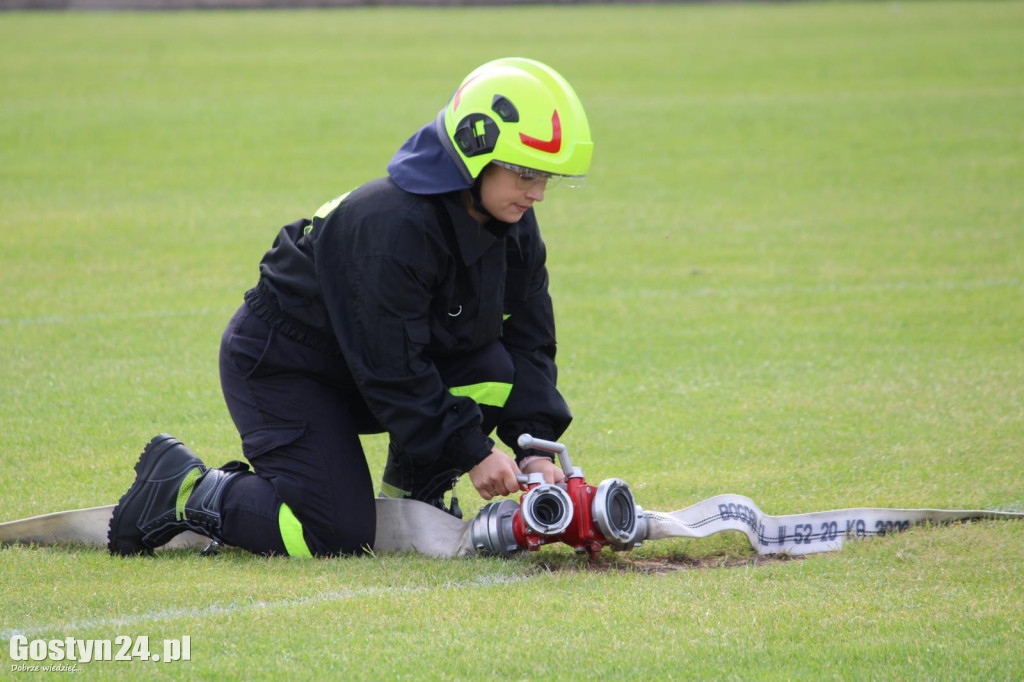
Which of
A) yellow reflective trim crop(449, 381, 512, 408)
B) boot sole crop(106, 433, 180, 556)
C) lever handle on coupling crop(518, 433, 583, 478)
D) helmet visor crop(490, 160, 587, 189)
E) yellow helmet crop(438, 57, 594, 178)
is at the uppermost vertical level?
yellow helmet crop(438, 57, 594, 178)

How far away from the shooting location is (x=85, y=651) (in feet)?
10.8

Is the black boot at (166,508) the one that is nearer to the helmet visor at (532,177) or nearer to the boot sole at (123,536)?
the boot sole at (123,536)

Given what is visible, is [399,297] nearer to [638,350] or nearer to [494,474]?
[494,474]

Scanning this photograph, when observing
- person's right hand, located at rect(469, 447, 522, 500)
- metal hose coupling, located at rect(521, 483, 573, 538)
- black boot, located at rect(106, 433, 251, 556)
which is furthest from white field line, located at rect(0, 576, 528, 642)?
black boot, located at rect(106, 433, 251, 556)

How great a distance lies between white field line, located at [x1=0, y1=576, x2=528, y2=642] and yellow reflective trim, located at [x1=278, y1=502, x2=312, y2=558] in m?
0.51

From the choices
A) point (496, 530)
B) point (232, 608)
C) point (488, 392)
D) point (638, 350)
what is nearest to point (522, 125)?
point (488, 392)

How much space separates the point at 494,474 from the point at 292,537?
0.74 metres

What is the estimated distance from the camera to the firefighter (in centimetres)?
406

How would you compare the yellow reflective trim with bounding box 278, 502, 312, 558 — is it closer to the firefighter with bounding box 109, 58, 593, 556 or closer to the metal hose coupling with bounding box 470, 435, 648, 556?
the firefighter with bounding box 109, 58, 593, 556

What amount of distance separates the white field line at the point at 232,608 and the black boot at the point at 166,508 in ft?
2.21

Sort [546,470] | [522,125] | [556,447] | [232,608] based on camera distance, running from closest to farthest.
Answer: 1. [232,608]
2. [522,125]
3. [556,447]
4. [546,470]

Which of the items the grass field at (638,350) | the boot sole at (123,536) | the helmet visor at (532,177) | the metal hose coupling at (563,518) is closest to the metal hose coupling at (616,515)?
the metal hose coupling at (563,518)

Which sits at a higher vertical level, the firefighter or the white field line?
the firefighter

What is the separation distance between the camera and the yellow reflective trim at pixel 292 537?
427 centimetres
